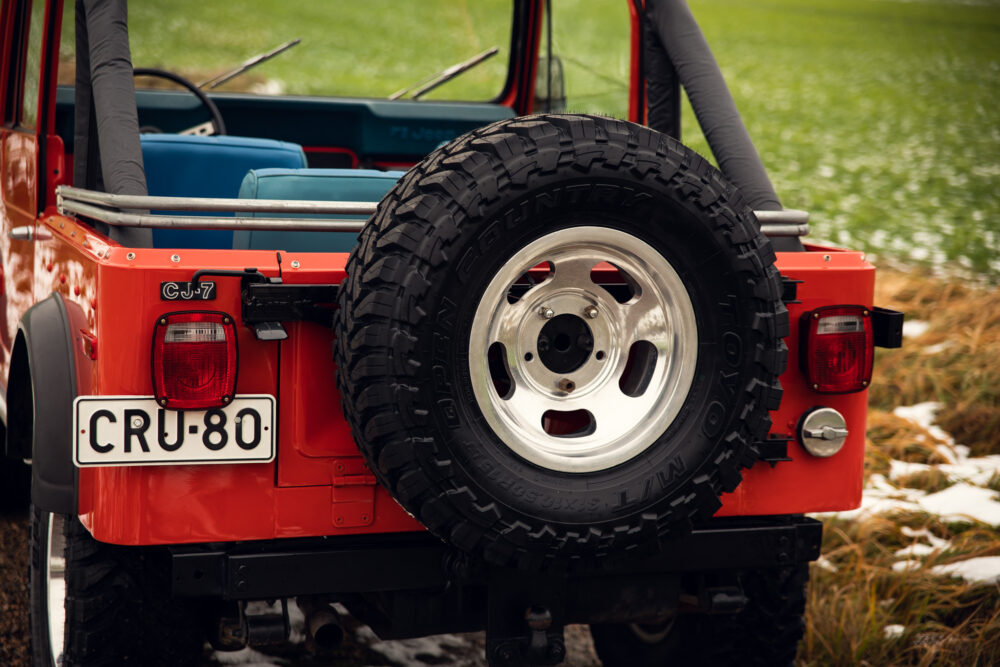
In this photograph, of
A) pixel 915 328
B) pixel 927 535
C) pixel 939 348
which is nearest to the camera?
pixel 927 535

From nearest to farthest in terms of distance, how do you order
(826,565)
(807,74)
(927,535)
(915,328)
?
1. (826,565)
2. (927,535)
3. (915,328)
4. (807,74)

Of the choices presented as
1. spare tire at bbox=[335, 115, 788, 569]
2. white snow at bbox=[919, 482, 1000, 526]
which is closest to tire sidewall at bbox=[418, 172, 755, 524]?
spare tire at bbox=[335, 115, 788, 569]

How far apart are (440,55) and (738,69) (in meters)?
23.5

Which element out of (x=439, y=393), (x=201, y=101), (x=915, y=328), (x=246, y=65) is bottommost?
(x=439, y=393)

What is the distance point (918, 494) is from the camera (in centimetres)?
466

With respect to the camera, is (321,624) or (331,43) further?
(331,43)

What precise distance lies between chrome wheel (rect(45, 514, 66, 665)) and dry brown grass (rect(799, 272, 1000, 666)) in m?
2.20

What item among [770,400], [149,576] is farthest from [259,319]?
[770,400]

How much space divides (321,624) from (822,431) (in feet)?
4.20

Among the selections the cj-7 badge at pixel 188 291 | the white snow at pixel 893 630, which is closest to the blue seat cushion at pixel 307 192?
the cj-7 badge at pixel 188 291

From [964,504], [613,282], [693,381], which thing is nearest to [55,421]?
[613,282]

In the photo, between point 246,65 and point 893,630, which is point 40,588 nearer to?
point 246,65

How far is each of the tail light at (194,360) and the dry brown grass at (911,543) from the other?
218cm

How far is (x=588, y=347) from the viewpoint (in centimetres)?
244
